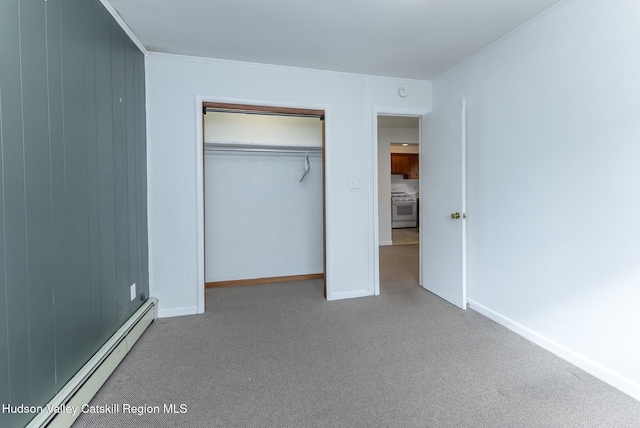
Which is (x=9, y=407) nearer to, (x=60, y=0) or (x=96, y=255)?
(x=96, y=255)

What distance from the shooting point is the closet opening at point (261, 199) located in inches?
138

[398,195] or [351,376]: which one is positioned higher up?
[398,195]

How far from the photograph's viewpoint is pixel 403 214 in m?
7.91

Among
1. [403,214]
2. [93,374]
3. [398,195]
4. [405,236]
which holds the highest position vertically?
[398,195]

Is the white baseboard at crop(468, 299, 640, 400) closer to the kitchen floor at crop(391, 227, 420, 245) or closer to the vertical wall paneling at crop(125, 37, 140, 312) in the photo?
the vertical wall paneling at crop(125, 37, 140, 312)

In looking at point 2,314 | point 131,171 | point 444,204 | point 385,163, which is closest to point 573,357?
point 444,204

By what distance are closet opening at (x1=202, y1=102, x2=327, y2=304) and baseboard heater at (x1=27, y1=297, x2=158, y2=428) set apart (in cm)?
132

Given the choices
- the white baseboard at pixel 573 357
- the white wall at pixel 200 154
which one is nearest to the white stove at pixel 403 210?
the white wall at pixel 200 154

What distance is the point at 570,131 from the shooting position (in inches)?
74.7

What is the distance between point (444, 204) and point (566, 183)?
1.11 meters

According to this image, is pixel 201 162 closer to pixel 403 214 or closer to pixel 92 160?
pixel 92 160

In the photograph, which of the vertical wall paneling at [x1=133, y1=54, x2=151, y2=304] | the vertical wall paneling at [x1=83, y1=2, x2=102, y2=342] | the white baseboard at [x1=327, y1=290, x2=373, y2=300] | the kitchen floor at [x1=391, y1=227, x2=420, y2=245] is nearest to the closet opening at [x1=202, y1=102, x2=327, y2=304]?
the white baseboard at [x1=327, y1=290, x2=373, y2=300]

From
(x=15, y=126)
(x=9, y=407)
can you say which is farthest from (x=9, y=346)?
(x=15, y=126)

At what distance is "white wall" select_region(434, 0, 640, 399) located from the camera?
5.36ft
